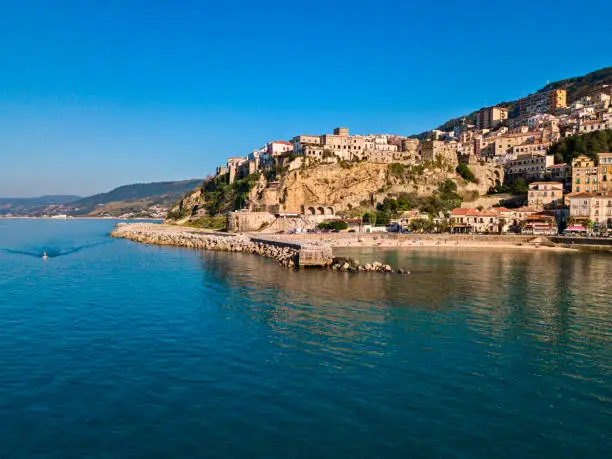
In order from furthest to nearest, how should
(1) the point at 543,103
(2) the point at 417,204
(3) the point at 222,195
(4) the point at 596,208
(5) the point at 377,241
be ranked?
1. (1) the point at 543,103
2. (3) the point at 222,195
3. (2) the point at 417,204
4. (4) the point at 596,208
5. (5) the point at 377,241

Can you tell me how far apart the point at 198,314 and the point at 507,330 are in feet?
41.5

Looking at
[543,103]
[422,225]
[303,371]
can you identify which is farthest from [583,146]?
[303,371]

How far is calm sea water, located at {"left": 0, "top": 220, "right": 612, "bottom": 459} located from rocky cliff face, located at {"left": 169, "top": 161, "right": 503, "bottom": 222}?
4913 cm

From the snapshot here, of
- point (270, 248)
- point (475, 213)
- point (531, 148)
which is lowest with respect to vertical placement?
point (270, 248)

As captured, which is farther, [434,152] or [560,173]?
[434,152]

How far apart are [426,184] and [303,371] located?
72.1 metres

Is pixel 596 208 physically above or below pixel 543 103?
below

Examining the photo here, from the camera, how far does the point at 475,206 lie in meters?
76.2

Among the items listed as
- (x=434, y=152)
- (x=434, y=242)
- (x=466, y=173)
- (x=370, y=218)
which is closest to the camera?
Answer: (x=434, y=242)

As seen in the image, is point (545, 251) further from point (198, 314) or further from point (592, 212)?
point (198, 314)

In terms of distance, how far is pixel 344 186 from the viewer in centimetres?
7806

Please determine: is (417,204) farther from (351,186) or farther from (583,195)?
(583,195)

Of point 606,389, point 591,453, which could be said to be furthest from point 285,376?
point 606,389

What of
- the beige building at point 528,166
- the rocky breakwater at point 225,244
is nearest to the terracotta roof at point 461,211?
the beige building at point 528,166
